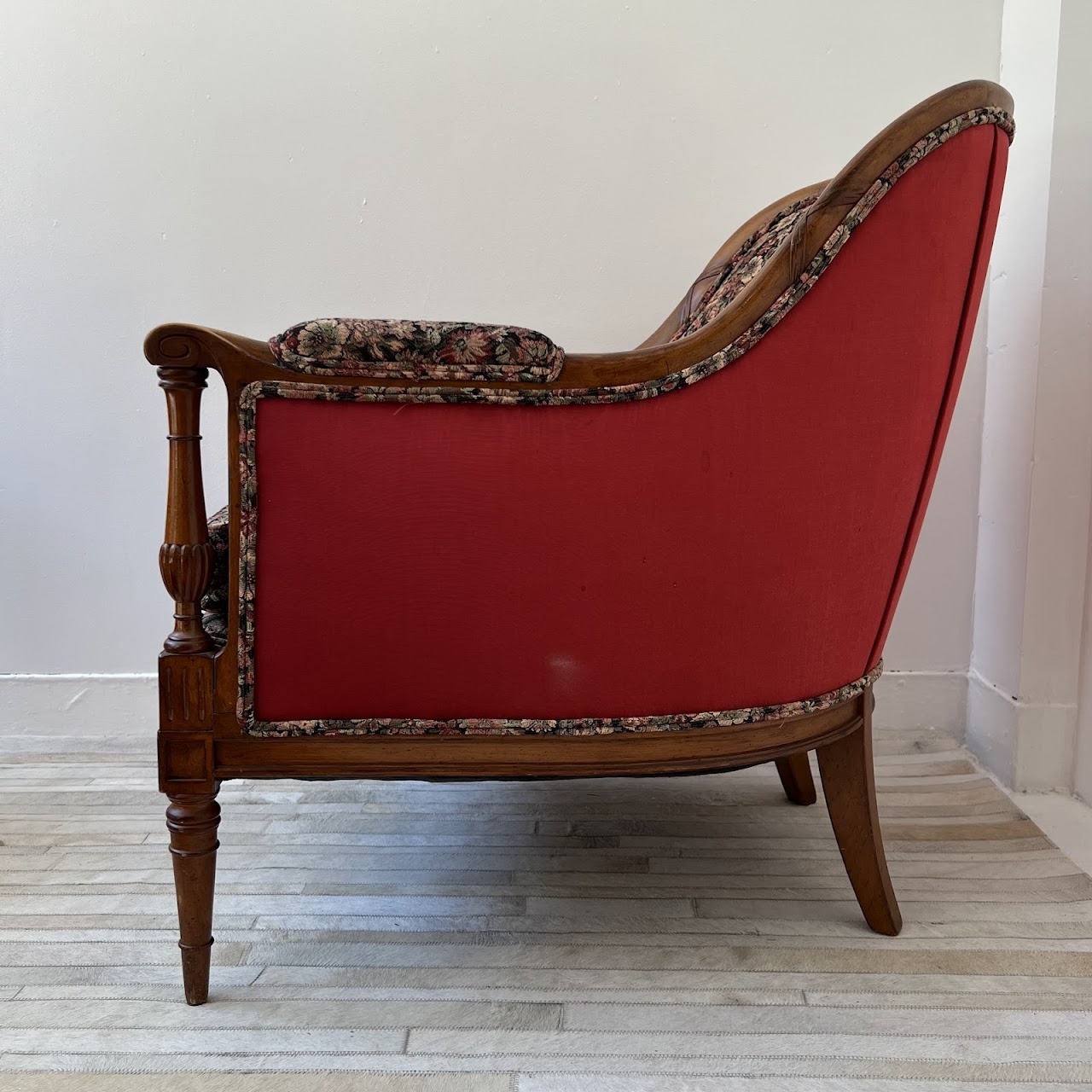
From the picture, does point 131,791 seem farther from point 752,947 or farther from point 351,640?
point 752,947

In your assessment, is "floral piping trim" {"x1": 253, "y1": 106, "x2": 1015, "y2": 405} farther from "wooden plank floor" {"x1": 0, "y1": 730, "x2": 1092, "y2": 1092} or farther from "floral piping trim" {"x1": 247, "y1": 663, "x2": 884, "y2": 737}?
"wooden plank floor" {"x1": 0, "y1": 730, "x2": 1092, "y2": 1092}

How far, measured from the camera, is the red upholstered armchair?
2.91 ft

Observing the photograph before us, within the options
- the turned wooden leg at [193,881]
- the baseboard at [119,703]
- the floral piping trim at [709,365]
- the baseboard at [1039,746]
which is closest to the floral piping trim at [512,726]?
the turned wooden leg at [193,881]

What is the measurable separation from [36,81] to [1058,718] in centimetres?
223

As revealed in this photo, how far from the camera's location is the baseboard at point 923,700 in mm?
1782

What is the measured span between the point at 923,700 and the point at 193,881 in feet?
4.67

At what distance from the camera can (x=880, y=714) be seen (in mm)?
1801

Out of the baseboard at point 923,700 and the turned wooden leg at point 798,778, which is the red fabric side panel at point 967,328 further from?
the baseboard at point 923,700

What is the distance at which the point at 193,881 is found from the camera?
95 cm

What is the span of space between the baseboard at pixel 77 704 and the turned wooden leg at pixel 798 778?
1241 mm

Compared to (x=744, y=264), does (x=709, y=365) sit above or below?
below

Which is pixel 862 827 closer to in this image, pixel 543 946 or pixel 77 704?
pixel 543 946

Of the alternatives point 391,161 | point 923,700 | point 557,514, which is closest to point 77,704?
point 391,161

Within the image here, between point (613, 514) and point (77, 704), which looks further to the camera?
point (77, 704)
